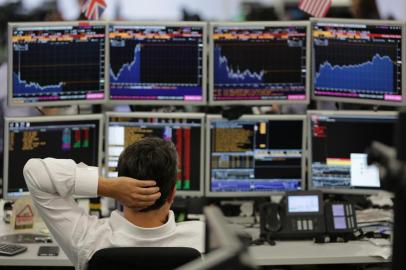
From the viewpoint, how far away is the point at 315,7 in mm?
4094

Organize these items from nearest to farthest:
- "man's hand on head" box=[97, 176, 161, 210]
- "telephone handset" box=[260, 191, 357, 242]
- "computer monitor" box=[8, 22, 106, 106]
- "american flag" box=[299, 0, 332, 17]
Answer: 1. "man's hand on head" box=[97, 176, 161, 210]
2. "telephone handset" box=[260, 191, 357, 242]
3. "computer monitor" box=[8, 22, 106, 106]
4. "american flag" box=[299, 0, 332, 17]

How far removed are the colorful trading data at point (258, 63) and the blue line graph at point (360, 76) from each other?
0.36 ft

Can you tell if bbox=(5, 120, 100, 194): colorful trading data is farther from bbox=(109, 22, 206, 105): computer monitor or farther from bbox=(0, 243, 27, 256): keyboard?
bbox=(0, 243, 27, 256): keyboard

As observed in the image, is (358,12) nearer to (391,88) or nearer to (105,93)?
(391,88)

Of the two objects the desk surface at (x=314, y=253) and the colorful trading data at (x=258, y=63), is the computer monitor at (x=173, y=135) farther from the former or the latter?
the desk surface at (x=314, y=253)

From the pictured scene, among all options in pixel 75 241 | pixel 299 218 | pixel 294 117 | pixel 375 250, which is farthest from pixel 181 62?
pixel 75 241

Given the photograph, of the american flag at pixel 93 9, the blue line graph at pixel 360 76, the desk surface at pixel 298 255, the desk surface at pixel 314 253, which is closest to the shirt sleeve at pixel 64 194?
the desk surface at pixel 298 255

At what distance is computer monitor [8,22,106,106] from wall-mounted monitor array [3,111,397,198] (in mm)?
178

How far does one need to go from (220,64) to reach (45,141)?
90 centimetres

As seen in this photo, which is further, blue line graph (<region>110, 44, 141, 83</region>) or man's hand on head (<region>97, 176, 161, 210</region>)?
blue line graph (<region>110, 44, 141, 83</region>)

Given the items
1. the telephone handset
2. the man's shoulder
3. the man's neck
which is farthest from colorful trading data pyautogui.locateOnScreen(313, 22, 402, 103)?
the man's neck

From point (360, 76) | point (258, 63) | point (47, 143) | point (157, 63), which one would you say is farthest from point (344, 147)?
point (47, 143)

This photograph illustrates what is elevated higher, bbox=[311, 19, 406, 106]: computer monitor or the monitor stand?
bbox=[311, 19, 406, 106]: computer monitor

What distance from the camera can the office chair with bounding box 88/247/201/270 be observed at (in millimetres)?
1950
